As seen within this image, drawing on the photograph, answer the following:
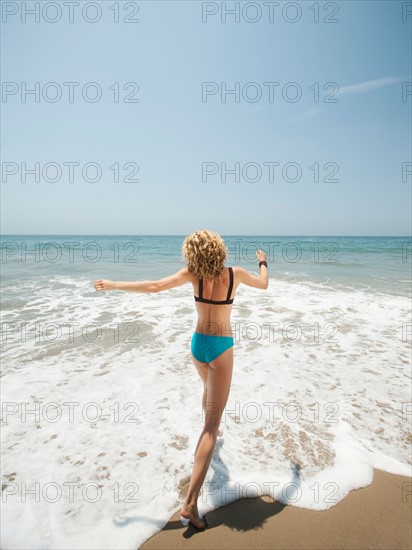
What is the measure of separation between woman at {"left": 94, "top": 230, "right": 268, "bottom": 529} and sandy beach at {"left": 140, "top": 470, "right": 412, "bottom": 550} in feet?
0.62

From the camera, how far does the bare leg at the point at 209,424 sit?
104 inches

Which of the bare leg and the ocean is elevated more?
the bare leg

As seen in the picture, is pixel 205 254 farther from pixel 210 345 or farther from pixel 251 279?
pixel 210 345

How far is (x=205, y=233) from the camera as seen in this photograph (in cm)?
289

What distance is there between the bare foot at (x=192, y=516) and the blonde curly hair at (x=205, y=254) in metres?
2.15

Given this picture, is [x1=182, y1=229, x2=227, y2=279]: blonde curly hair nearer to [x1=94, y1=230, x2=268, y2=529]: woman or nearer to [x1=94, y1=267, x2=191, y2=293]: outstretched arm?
[x1=94, y1=230, x2=268, y2=529]: woman

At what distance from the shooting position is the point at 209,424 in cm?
286

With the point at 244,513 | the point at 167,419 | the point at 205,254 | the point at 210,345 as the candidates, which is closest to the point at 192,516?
the point at 244,513

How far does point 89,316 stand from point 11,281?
26.4 ft

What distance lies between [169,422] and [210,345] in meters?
1.89

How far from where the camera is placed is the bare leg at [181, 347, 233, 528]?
2.65 m

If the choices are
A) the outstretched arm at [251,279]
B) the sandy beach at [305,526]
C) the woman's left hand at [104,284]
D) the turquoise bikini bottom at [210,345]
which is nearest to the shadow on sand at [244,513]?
the sandy beach at [305,526]

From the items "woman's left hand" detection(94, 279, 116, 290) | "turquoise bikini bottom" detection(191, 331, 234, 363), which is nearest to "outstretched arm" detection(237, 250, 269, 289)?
"turquoise bikini bottom" detection(191, 331, 234, 363)

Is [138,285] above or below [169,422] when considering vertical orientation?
above
